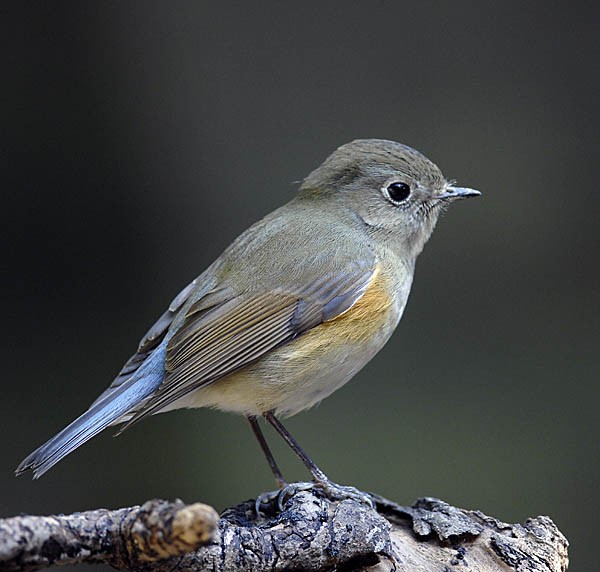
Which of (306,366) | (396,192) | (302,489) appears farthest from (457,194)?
(302,489)

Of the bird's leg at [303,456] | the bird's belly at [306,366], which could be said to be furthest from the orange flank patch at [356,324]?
the bird's leg at [303,456]

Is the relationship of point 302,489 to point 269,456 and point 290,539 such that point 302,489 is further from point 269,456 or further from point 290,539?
point 290,539

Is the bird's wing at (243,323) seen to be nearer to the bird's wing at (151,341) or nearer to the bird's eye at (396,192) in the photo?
the bird's wing at (151,341)

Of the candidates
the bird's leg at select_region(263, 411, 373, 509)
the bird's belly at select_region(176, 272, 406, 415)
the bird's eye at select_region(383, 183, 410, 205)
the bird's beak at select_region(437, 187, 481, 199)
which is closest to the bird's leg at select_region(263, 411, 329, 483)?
the bird's leg at select_region(263, 411, 373, 509)

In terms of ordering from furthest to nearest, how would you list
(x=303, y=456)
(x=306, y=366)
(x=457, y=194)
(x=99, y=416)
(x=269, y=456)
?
1. (x=457, y=194)
2. (x=269, y=456)
3. (x=303, y=456)
4. (x=306, y=366)
5. (x=99, y=416)

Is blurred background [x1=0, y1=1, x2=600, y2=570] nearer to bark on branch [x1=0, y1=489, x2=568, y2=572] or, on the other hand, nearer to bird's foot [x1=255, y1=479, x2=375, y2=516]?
bird's foot [x1=255, y1=479, x2=375, y2=516]

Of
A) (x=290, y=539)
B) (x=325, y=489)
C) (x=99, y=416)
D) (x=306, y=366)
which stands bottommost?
(x=325, y=489)

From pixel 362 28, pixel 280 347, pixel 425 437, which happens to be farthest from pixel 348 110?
pixel 280 347
